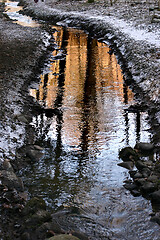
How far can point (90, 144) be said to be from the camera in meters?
8.91

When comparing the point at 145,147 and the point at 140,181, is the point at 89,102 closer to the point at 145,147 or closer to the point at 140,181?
the point at 145,147

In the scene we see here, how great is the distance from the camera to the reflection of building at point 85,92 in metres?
9.96

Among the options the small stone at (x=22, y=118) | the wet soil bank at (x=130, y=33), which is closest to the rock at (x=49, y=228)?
the wet soil bank at (x=130, y=33)

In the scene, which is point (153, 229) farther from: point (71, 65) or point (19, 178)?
point (71, 65)

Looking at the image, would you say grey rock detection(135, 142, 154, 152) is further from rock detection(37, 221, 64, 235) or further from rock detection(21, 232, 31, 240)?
rock detection(21, 232, 31, 240)

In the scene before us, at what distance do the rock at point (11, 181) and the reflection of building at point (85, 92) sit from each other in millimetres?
2501

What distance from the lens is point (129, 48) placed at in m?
18.8

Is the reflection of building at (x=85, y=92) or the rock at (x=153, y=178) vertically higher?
the reflection of building at (x=85, y=92)

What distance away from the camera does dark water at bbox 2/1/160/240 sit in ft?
20.1

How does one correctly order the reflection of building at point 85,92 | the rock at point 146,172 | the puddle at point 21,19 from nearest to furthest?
the rock at point 146,172
the reflection of building at point 85,92
the puddle at point 21,19

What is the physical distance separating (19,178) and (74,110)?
192 inches

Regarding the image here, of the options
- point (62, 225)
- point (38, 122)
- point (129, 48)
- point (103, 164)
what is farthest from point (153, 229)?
point (129, 48)

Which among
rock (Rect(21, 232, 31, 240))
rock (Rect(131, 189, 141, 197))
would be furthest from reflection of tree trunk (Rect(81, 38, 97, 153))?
rock (Rect(21, 232, 31, 240))

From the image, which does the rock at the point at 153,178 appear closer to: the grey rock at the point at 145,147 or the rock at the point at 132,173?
the rock at the point at 132,173
